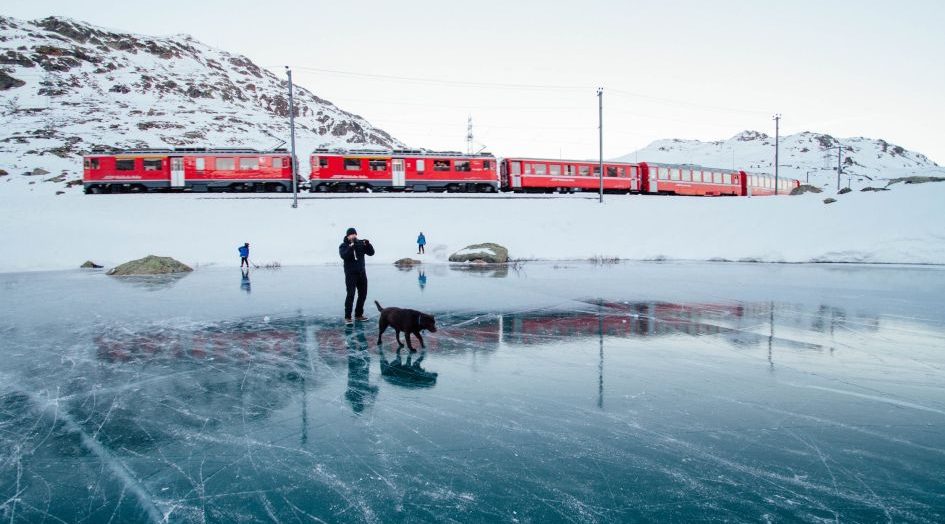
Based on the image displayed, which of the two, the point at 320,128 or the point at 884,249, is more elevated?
the point at 320,128

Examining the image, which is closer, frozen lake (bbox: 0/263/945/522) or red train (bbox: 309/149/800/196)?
frozen lake (bbox: 0/263/945/522)

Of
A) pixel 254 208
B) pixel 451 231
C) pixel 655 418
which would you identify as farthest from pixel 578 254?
pixel 655 418

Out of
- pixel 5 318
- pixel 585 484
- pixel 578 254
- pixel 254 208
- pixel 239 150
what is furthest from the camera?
pixel 239 150

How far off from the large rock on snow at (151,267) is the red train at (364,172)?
1321 centimetres

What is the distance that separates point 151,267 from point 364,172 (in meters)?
15.8

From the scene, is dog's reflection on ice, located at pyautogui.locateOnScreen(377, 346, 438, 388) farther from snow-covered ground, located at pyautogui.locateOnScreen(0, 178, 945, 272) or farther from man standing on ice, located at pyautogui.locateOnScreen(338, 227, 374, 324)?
snow-covered ground, located at pyautogui.locateOnScreen(0, 178, 945, 272)

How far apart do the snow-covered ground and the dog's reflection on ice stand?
641 inches

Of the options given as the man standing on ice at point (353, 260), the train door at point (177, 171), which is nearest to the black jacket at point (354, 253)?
the man standing on ice at point (353, 260)

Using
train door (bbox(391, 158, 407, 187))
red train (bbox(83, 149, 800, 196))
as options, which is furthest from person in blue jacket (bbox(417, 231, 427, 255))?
red train (bbox(83, 149, 800, 196))

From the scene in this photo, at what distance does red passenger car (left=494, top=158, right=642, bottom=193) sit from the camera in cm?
3481

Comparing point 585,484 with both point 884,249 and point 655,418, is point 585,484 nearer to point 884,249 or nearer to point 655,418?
point 655,418

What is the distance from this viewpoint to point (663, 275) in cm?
1720

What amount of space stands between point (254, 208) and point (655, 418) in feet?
85.0

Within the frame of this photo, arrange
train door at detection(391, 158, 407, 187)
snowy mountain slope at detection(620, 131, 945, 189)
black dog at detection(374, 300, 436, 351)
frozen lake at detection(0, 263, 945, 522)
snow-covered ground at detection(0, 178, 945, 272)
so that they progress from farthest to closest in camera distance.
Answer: snowy mountain slope at detection(620, 131, 945, 189), train door at detection(391, 158, 407, 187), snow-covered ground at detection(0, 178, 945, 272), black dog at detection(374, 300, 436, 351), frozen lake at detection(0, 263, 945, 522)
